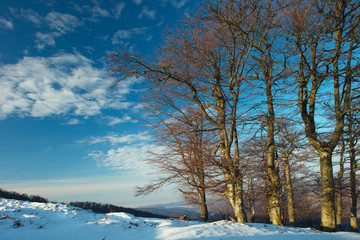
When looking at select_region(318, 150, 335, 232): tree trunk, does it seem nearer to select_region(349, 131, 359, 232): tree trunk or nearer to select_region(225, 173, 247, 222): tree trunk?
select_region(225, 173, 247, 222): tree trunk

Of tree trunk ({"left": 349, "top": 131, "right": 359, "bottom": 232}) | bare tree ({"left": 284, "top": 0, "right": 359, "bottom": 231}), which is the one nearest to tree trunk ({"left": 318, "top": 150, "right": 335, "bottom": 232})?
bare tree ({"left": 284, "top": 0, "right": 359, "bottom": 231})

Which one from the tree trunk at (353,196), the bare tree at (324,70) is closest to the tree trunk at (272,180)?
the bare tree at (324,70)

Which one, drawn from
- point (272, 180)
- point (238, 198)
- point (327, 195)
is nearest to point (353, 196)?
point (327, 195)

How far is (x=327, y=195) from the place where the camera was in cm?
701

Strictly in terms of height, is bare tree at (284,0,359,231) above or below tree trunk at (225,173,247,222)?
above

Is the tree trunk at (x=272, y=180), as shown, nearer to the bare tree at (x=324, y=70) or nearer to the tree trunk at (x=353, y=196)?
the bare tree at (x=324, y=70)

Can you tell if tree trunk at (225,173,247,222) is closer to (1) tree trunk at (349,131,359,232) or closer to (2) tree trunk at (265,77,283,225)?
(2) tree trunk at (265,77,283,225)

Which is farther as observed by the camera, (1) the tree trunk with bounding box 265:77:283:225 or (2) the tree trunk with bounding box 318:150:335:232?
(1) the tree trunk with bounding box 265:77:283:225

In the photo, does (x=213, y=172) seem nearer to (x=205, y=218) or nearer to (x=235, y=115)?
(x=235, y=115)

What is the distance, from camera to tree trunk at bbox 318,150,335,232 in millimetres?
6938

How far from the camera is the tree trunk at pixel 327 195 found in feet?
22.8

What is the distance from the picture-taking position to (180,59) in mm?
7633

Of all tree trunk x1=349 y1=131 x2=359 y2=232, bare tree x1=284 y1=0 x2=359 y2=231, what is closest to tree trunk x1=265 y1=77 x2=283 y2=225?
bare tree x1=284 y1=0 x2=359 y2=231

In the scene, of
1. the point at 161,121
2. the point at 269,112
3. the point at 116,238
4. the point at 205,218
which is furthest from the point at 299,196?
the point at 116,238
